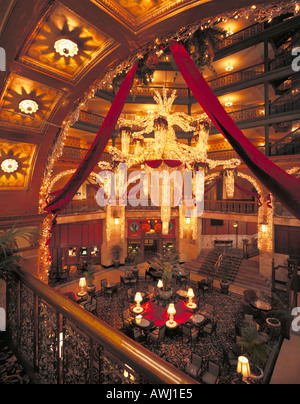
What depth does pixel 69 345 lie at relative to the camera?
192cm

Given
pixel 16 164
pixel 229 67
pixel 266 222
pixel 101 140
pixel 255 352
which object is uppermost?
pixel 229 67

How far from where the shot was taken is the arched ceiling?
2.35 m

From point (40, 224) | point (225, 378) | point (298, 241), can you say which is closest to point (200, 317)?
point (225, 378)

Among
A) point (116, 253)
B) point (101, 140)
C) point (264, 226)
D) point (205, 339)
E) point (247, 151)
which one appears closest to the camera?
point (247, 151)

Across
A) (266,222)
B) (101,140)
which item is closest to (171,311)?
(101,140)

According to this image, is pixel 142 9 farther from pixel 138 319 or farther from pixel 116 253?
pixel 116 253

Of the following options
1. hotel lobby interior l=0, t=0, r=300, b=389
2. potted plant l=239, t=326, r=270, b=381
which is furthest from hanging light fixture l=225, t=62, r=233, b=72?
potted plant l=239, t=326, r=270, b=381

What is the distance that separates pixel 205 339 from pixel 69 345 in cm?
704

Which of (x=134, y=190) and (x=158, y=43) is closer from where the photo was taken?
(x=158, y=43)

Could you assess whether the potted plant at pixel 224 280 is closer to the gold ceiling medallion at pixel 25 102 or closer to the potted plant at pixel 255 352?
the potted plant at pixel 255 352

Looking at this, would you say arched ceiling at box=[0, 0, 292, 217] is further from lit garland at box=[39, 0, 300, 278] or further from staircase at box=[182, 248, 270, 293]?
staircase at box=[182, 248, 270, 293]

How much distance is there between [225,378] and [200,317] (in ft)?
6.62

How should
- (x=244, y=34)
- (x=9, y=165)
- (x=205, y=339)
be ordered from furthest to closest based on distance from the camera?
(x=244, y=34)
(x=205, y=339)
(x=9, y=165)

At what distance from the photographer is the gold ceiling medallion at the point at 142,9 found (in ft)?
7.60
